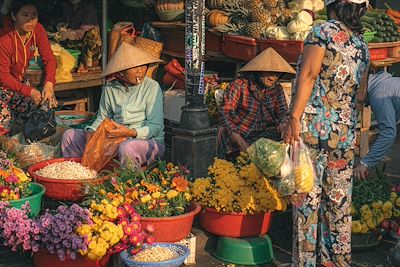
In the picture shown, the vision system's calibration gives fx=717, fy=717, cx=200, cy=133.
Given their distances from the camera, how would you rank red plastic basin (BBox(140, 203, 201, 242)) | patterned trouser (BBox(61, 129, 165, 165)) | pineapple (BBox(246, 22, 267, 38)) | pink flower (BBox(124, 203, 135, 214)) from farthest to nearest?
pineapple (BBox(246, 22, 267, 38)) < patterned trouser (BBox(61, 129, 165, 165)) < red plastic basin (BBox(140, 203, 201, 242)) < pink flower (BBox(124, 203, 135, 214))

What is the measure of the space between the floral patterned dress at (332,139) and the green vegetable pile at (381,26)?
11.5 feet

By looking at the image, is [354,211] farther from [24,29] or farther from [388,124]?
[24,29]

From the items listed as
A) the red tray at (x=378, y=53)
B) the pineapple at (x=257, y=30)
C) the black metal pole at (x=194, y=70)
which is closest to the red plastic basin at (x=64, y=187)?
the black metal pole at (x=194, y=70)

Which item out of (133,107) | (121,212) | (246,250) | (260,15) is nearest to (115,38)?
(260,15)

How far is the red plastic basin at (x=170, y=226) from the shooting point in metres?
4.90

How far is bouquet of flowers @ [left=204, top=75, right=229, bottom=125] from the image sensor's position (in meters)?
6.92

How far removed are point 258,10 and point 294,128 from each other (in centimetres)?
350

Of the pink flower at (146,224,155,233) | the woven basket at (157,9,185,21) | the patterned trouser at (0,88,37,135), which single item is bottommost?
the pink flower at (146,224,155,233)

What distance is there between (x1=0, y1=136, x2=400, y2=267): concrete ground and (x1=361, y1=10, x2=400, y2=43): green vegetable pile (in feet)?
9.70

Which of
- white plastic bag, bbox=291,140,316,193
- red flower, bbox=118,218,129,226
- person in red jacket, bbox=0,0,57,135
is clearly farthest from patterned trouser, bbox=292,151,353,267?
person in red jacket, bbox=0,0,57,135

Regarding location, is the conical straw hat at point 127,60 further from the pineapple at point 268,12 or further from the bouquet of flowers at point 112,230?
the pineapple at point 268,12

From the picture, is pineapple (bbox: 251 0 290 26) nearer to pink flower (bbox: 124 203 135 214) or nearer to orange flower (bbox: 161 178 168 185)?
orange flower (bbox: 161 178 168 185)

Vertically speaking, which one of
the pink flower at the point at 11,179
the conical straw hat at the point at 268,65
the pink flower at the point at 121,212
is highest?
the conical straw hat at the point at 268,65

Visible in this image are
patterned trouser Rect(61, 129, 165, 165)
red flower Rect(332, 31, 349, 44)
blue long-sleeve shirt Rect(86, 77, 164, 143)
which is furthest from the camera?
blue long-sleeve shirt Rect(86, 77, 164, 143)
